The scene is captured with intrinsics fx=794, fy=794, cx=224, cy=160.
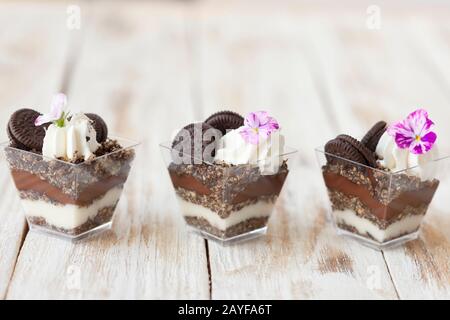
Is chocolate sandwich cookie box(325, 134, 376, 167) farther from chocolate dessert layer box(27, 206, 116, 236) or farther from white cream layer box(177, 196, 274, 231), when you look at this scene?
chocolate dessert layer box(27, 206, 116, 236)

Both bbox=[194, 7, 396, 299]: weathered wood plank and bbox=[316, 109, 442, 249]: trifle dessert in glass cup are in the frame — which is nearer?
bbox=[194, 7, 396, 299]: weathered wood plank

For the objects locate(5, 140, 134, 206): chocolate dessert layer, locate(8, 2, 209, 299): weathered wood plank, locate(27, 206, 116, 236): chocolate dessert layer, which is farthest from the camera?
locate(27, 206, 116, 236): chocolate dessert layer

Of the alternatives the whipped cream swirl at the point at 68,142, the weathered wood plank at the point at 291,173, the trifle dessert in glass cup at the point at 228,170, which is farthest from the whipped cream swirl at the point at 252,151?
the whipped cream swirl at the point at 68,142

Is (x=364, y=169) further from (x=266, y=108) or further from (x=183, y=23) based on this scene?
(x=183, y=23)

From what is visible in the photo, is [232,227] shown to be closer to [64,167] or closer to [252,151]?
[252,151]

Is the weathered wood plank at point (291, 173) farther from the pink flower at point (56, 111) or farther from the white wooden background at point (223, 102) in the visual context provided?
the pink flower at point (56, 111)

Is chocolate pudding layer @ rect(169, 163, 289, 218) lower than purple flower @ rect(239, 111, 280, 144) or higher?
lower

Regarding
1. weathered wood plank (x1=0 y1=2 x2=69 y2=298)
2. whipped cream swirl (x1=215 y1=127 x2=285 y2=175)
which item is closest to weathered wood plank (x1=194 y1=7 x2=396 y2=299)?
whipped cream swirl (x1=215 y1=127 x2=285 y2=175)

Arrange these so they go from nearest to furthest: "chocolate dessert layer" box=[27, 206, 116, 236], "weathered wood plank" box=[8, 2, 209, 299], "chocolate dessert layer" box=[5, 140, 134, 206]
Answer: "weathered wood plank" box=[8, 2, 209, 299]
"chocolate dessert layer" box=[5, 140, 134, 206]
"chocolate dessert layer" box=[27, 206, 116, 236]
